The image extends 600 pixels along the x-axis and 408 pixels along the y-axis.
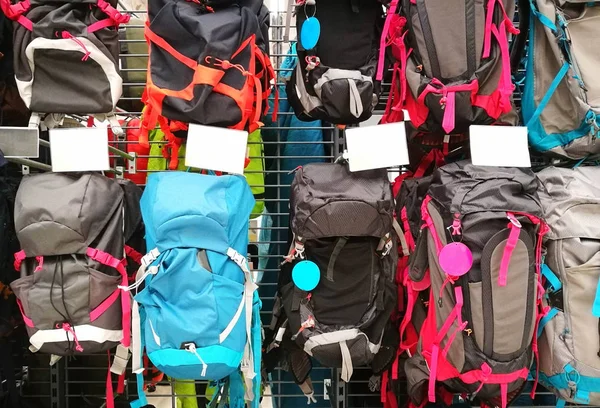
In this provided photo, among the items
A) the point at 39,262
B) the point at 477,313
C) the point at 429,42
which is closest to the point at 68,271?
the point at 39,262

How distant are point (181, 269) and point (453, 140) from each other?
1.13 m

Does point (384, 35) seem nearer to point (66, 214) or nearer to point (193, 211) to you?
point (193, 211)

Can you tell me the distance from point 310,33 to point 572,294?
129 centimetres

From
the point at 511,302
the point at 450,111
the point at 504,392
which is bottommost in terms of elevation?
the point at 504,392

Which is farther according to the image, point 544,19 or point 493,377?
point 544,19

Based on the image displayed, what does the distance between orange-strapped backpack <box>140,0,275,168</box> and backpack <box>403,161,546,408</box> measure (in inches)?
30.4

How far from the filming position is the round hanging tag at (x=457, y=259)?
1527 mm

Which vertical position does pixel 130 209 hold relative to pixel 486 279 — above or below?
above

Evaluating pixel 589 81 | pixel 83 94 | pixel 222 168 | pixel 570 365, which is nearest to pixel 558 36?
pixel 589 81

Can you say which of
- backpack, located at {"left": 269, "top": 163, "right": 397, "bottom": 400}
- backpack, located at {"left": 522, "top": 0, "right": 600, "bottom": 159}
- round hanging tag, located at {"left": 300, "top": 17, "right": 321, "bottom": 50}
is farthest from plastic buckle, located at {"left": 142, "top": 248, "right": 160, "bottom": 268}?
backpack, located at {"left": 522, "top": 0, "right": 600, "bottom": 159}

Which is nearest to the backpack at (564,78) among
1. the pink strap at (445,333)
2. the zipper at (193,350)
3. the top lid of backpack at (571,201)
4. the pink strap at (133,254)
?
the top lid of backpack at (571,201)

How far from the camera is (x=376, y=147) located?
1.68 meters

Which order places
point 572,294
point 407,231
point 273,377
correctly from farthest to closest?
point 273,377 < point 407,231 < point 572,294

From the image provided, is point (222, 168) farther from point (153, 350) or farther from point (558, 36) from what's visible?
point (558, 36)
